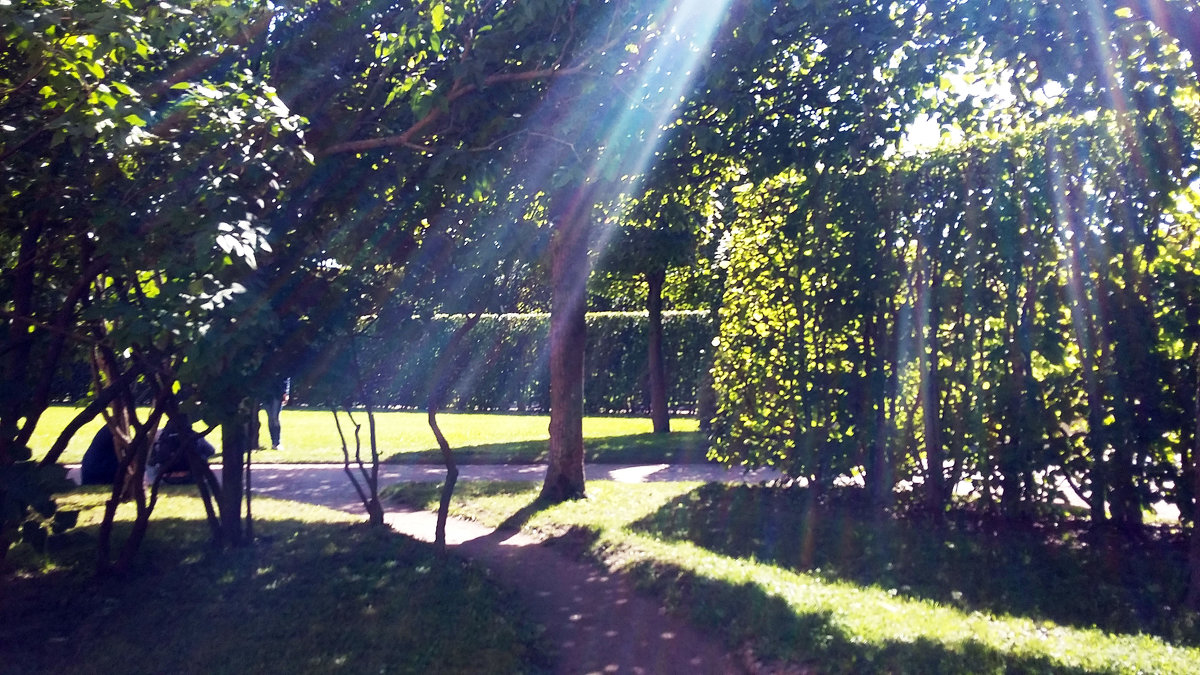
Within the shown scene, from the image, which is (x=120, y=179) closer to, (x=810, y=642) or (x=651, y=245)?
(x=810, y=642)

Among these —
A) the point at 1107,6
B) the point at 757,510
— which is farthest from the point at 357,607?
the point at 1107,6

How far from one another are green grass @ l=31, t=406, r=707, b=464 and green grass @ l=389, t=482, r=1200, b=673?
4474 millimetres

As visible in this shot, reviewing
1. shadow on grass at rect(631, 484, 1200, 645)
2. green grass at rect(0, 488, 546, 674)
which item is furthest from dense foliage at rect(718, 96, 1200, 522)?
green grass at rect(0, 488, 546, 674)

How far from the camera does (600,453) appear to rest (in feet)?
49.9

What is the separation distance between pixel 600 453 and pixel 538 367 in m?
9.12

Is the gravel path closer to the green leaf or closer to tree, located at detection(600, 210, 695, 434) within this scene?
tree, located at detection(600, 210, 695, 434)

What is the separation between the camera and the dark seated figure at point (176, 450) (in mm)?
7277

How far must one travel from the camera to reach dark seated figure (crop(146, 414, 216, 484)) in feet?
23.9

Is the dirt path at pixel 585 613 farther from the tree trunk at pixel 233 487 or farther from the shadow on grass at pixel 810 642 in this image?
the tree trunk at pixel 233 487

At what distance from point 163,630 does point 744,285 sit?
599 cm

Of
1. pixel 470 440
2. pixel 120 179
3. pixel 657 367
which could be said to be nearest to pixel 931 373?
pixel 120 179

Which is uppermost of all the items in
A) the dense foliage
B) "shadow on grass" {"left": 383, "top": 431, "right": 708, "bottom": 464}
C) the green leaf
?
the green leaf

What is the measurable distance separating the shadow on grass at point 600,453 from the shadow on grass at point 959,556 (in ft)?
16.6

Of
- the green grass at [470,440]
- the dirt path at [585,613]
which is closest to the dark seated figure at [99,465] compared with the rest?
the green grass at [470,440]
